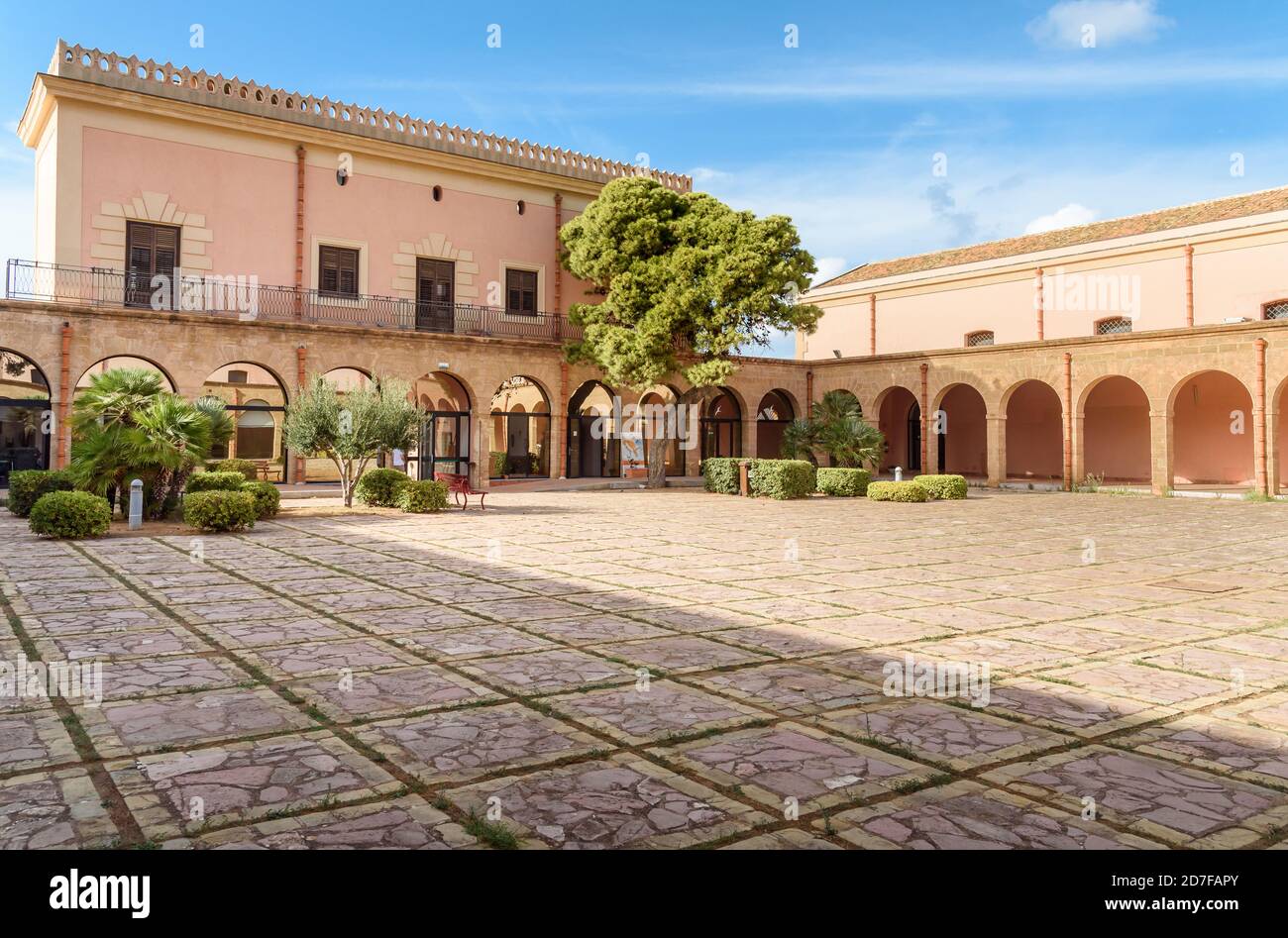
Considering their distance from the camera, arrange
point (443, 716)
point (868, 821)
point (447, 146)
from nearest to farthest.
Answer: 1. point (868, 821)
2. point (443, 716)
3. point (447, 146)

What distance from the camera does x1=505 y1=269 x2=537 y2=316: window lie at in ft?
87.6

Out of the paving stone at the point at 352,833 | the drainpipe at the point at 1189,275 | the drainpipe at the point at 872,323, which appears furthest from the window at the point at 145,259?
the drainpipe at the point at 1189,275

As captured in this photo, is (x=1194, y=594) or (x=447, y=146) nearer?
(x=1194, y=594)

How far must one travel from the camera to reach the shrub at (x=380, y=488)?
56.7 ft

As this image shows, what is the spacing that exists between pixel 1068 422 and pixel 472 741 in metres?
24.1

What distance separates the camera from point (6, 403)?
20031 mm

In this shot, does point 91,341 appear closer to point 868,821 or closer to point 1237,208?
point 868,821

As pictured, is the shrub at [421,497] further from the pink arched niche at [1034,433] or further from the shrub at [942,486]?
the pink arched niche at [1034,433]

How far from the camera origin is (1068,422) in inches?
968

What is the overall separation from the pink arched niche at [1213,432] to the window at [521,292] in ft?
60.5

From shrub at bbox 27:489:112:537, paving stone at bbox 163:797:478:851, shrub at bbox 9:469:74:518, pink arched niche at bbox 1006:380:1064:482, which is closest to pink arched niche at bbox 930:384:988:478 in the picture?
pink arched niche at bbox 1006:380:1064:482

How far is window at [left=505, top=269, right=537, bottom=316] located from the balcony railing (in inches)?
12.2
